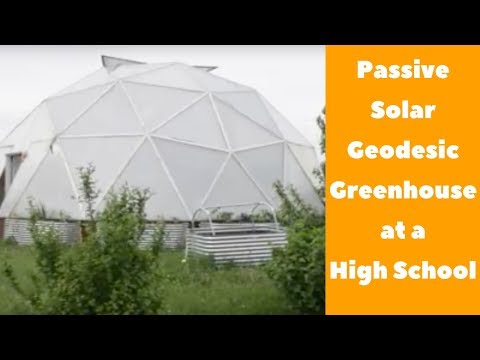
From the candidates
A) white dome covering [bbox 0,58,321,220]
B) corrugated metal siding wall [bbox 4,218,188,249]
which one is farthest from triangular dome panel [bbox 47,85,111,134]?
corrugated metal siding wall [bbox 4,218,188,249]

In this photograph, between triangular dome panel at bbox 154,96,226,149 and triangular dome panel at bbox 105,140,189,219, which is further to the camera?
triangular dome panel at bbox 154,96,226,149

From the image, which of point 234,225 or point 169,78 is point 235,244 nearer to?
point 234,225

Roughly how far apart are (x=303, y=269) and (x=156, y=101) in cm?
859

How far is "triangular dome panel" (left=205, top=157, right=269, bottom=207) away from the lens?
44.1 feet

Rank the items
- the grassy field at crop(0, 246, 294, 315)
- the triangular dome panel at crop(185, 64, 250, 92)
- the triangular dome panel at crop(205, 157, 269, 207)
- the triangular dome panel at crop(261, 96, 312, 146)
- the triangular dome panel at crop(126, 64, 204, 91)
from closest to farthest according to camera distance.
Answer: the grassy field at crop(0, 246, 294, 315) → the triangular dome panel at crop(205, 157, 269, 207) → the triangular dome panel at crop(126, 64, 204, 91) → the triangular dome panel at crop(185, 64, 250, 92) → the triangular dome panel at crop(261, 96, 312, 146)

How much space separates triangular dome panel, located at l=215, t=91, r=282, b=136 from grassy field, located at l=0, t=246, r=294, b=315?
565 cm

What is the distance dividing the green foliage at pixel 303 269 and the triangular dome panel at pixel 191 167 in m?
6.67

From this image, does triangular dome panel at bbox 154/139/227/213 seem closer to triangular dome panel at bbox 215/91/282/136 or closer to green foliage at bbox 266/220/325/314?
triangular dome panel at bbox 215/91/282/136

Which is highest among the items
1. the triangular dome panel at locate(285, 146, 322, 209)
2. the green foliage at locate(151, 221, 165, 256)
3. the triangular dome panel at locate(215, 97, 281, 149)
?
the triangular dome panel at locate(215, 97, 281, 149)

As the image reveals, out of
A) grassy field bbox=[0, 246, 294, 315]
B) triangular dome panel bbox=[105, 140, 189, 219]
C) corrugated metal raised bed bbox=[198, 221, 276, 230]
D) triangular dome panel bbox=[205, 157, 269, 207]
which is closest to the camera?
grassy field bbox=[0, 246, 294, 315]

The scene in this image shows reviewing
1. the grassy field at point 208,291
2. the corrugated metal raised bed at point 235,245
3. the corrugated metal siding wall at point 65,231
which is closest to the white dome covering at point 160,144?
the corrugated metal siding wall at point 65,231

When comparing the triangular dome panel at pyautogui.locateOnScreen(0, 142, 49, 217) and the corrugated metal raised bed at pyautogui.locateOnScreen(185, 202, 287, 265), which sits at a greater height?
the triangular dome panel at pyautogui.locateOnScreen(0, 142, 49, 217)

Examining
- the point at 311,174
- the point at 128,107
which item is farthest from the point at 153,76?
the point at 311,174

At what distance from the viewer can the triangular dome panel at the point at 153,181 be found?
13.1m
